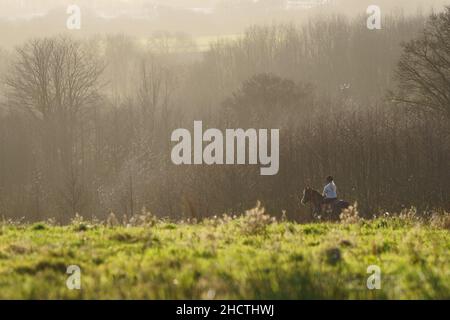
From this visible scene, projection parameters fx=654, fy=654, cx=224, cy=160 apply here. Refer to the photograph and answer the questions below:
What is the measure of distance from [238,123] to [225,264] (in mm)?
54240

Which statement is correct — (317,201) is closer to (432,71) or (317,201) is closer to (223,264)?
(223,264)

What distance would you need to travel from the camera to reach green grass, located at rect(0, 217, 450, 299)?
24.8 feet

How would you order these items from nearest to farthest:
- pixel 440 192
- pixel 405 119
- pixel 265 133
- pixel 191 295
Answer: pixel 191 295
pixel 440 192
pixel 405 119
pixel 265 133

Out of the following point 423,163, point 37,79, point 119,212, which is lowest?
point 119,212

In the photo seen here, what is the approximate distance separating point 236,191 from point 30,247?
3004 centimetres

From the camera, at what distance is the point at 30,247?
34.2 ft

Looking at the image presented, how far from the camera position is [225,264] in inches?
351

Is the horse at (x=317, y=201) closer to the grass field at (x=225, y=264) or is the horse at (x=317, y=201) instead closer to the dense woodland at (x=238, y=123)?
the dense woodland at (x=238, y=123)

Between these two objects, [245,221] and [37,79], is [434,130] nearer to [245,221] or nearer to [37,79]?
[245,221]

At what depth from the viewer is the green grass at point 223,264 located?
7.55 m

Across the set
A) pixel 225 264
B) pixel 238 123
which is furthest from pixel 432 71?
pixel 225 264

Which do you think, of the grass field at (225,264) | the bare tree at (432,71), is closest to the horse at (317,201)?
the grass field at (225,264)
